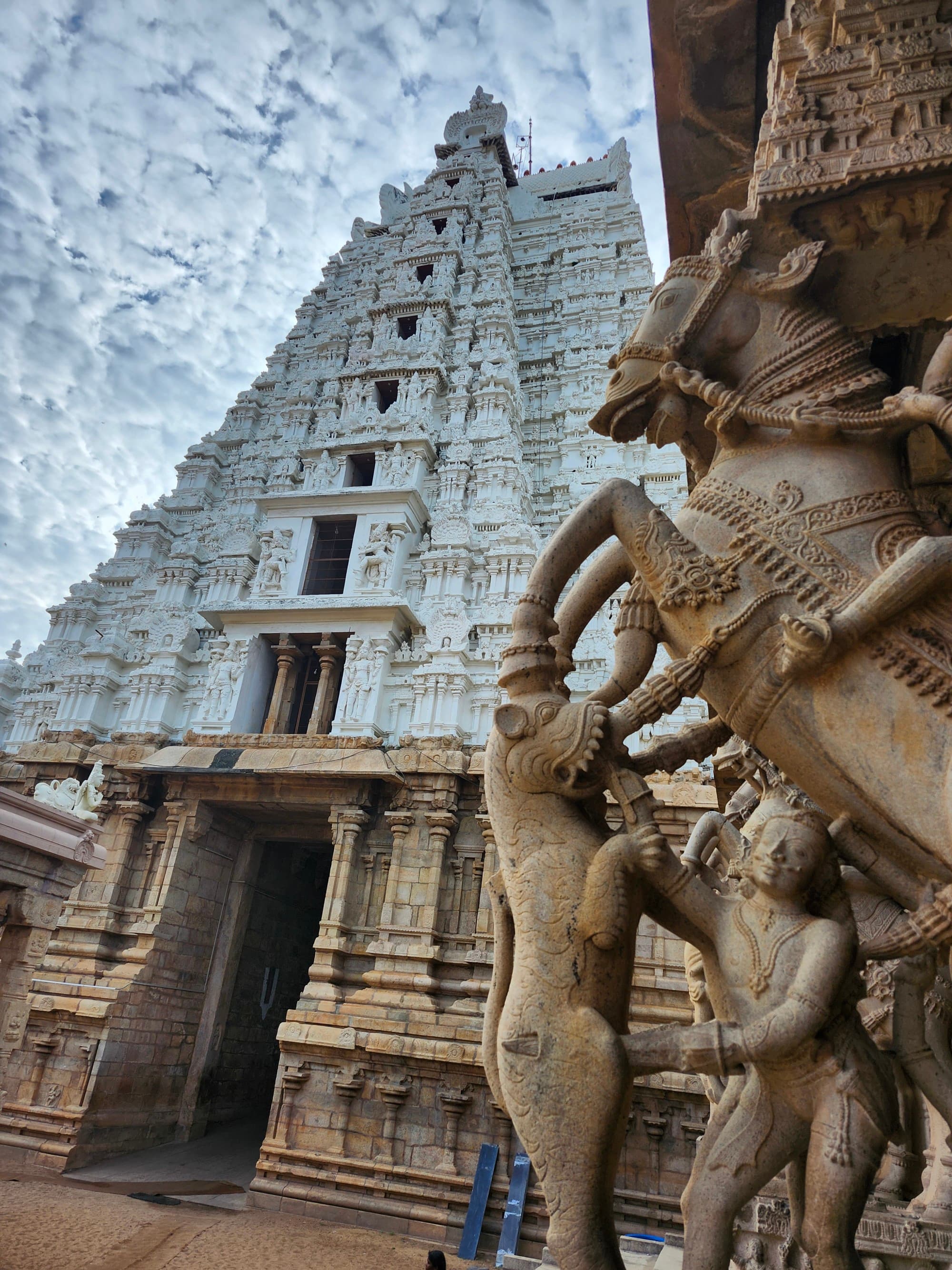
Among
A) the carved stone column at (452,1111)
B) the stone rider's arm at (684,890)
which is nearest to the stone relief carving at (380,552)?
the carved stone column at (452,1111)

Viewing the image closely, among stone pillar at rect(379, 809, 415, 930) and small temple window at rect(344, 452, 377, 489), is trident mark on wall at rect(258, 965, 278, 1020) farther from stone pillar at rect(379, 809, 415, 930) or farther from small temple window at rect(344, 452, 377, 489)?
small temple window at rect(344, 452, 377, 489)

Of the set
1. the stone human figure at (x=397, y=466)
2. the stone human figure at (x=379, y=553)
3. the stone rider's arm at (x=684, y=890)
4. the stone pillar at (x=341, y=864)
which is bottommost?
the stone rider's arm at (x=684, y=890)

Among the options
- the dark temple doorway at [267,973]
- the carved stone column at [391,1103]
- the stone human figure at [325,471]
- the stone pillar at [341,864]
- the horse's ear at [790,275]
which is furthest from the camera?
the stone human figure at [325,471]

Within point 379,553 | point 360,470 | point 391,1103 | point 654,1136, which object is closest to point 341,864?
point 391,1103

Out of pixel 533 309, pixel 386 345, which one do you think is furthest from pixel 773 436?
pixel 533 309

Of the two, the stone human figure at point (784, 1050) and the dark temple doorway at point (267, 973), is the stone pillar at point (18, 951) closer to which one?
the stone human figure at point (784, 1050)

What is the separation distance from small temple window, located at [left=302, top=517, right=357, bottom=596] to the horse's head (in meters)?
14.4

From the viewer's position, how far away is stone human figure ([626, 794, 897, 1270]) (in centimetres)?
223

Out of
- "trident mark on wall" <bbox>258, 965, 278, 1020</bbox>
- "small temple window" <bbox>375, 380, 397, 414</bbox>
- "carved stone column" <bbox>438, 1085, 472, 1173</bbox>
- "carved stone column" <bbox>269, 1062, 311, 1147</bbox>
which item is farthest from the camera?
"small temple window" <bbox>375, 380, 397, 414</bbox>

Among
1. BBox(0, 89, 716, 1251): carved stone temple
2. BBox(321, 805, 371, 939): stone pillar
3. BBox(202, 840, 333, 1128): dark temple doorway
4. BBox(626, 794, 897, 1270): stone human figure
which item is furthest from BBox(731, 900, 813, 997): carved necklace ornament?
BBox(202, 840, 333, 1128): dark temple doorway

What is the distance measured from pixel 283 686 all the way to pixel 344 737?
2.80 metres

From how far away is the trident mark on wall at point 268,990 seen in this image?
55.2 ft

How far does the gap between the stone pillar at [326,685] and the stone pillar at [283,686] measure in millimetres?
493

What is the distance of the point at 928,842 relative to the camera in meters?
2.34
